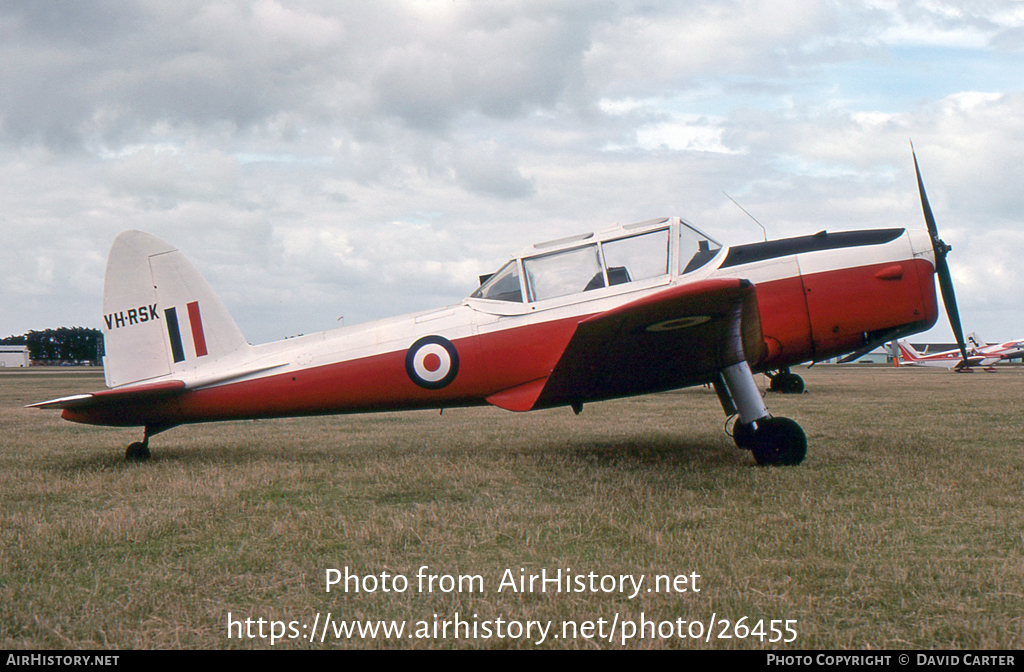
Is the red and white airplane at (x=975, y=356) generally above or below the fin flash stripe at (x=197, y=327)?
below

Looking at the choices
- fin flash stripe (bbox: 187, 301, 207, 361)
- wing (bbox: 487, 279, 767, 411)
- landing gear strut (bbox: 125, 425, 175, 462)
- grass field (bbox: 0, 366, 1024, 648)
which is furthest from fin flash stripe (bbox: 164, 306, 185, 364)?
wing (bbox: 487, 279, 767, 411)

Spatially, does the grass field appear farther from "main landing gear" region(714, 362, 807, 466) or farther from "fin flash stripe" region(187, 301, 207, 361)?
"fin flash stripe" region(187, 301, 207, 361)

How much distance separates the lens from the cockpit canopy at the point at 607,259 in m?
6.28

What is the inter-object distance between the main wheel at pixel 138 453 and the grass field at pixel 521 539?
0.55 feet

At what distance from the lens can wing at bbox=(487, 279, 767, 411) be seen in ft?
15.9

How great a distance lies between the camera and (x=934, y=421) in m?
10.1

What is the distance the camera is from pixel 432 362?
21.9 ft

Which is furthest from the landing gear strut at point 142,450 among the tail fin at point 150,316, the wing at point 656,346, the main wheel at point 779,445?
the main wheel at point 779,445

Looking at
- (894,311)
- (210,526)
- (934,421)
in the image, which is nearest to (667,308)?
(894,311)

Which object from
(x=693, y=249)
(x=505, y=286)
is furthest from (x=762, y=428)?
(x=505, y=286)

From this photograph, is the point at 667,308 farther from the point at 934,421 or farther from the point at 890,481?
the point at 934,421

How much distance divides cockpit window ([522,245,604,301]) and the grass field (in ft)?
5.65

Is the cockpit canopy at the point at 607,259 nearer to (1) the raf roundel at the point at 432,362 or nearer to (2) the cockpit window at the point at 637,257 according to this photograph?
(2) the cockpit window at the point at 637,257

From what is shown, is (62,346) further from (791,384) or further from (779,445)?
(779,445)
